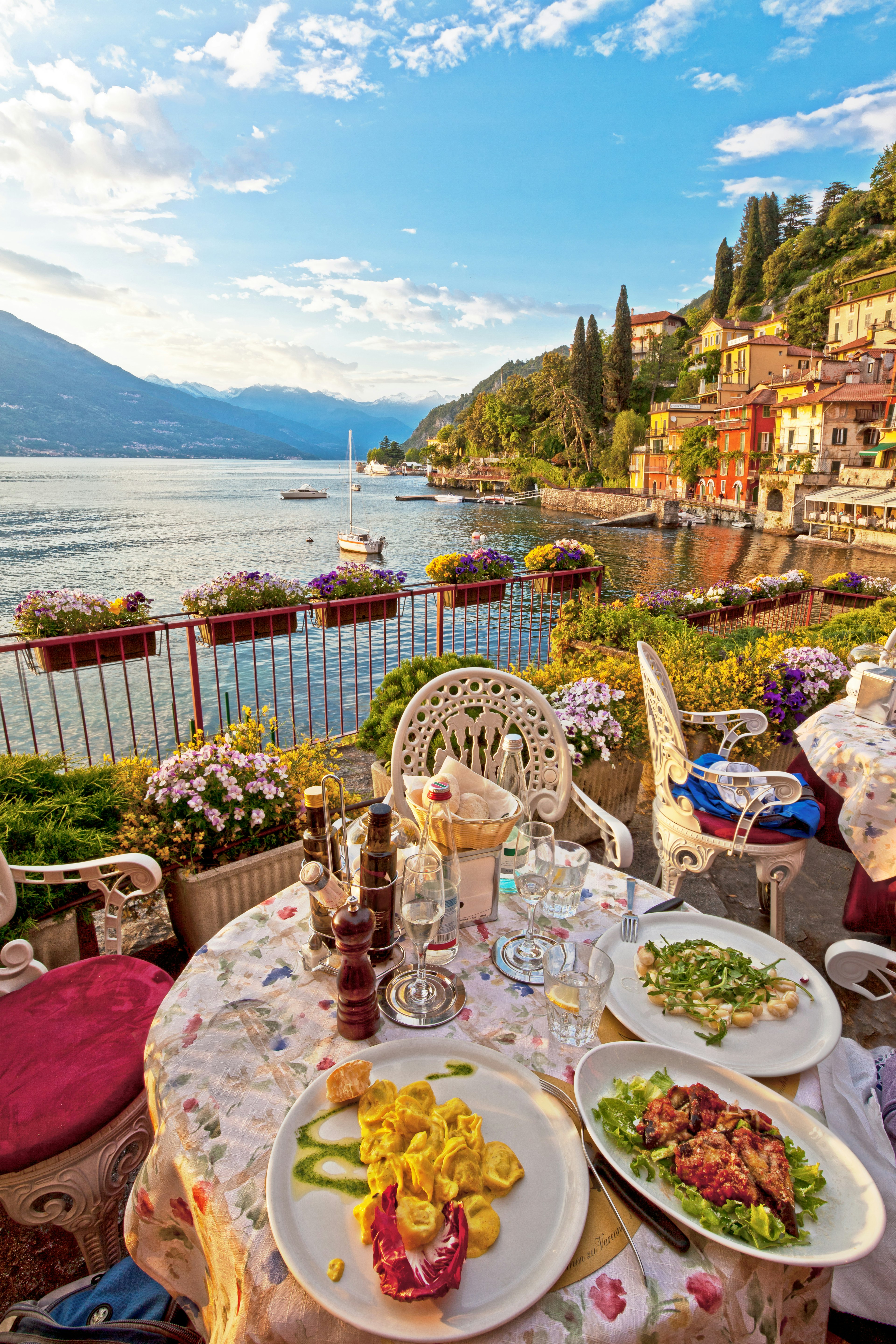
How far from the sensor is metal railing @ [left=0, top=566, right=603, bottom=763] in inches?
173

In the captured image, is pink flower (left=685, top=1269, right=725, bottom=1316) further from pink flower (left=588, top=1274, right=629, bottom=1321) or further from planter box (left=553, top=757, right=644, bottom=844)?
planter box (left=553, top=757, right=644, bottom=844)

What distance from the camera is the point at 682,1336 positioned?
0.84 m

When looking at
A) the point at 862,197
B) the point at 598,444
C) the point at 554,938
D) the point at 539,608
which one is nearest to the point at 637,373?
the point at 598,444

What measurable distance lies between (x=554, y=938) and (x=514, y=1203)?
2.02 feet

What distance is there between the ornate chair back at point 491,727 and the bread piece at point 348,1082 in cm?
120

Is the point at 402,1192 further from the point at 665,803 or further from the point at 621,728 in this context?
the point at 621,728

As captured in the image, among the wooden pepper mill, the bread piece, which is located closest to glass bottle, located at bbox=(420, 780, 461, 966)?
the wooden pepper mill

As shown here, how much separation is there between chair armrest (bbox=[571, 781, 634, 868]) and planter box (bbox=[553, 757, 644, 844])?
4.65ft

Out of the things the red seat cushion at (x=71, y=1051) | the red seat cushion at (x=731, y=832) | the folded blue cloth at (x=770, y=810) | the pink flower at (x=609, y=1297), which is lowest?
the red seat cushion at (x=731, y=832)

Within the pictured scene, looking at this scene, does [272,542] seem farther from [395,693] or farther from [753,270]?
[753,270]

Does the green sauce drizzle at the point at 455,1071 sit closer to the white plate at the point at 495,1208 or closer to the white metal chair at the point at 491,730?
the white plate at the point at 495,1208

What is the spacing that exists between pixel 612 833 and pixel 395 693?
2227 mm

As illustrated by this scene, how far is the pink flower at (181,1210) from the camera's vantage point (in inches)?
42.4

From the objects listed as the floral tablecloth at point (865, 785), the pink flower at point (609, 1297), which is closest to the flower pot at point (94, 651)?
the pink flower at point (609, 1297)
